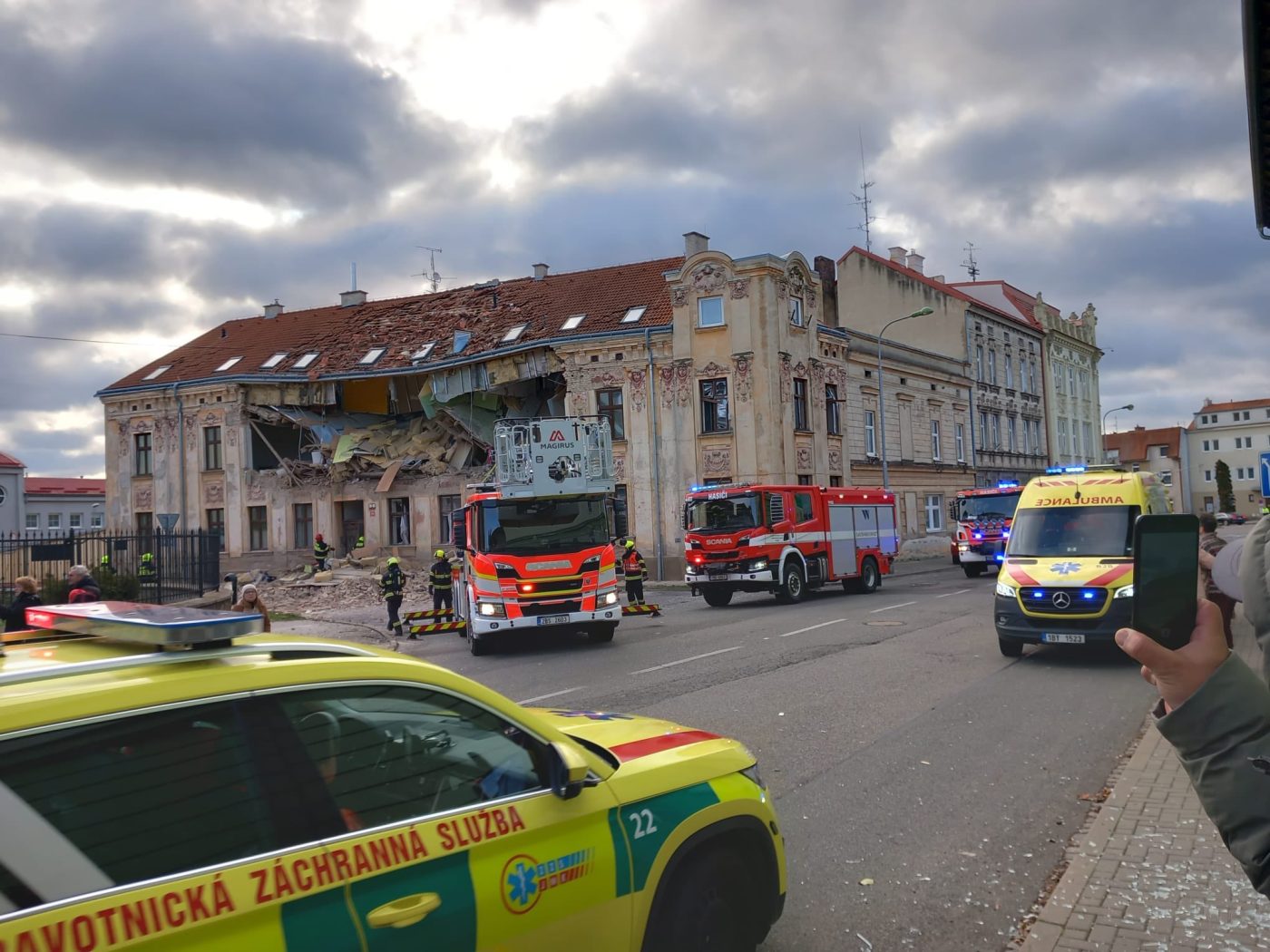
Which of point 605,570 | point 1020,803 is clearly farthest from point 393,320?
point 1020,803

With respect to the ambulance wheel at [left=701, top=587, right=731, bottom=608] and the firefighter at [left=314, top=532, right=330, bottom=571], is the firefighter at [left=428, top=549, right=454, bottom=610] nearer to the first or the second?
the ambulance wheel at [left=701, top=587, right=731, bottom=608]

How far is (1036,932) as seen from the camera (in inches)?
171

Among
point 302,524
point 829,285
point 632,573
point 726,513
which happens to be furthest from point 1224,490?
point 632,573

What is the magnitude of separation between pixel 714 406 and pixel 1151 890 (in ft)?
94.3

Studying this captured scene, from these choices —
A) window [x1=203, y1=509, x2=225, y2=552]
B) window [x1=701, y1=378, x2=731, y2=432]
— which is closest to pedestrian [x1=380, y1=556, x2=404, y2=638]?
window [x1=701, y1=378, x2=731, y2=432]

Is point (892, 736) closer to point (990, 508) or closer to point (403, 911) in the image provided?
point (403, 911)

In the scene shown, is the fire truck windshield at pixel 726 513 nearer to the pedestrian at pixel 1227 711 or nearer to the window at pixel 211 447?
the pedestrian at pixel 1227 711

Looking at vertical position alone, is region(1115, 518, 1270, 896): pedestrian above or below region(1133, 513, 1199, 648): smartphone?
below

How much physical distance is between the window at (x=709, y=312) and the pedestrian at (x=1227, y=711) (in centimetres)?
3151

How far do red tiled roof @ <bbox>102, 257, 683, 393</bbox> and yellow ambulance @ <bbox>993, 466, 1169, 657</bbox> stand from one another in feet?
71.1

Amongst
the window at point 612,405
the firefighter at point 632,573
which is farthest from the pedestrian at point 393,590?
the window at point 612,405

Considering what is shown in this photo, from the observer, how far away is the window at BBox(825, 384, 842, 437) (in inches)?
1419

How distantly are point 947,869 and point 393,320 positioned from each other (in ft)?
132

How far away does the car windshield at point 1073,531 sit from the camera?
40.9 feet
